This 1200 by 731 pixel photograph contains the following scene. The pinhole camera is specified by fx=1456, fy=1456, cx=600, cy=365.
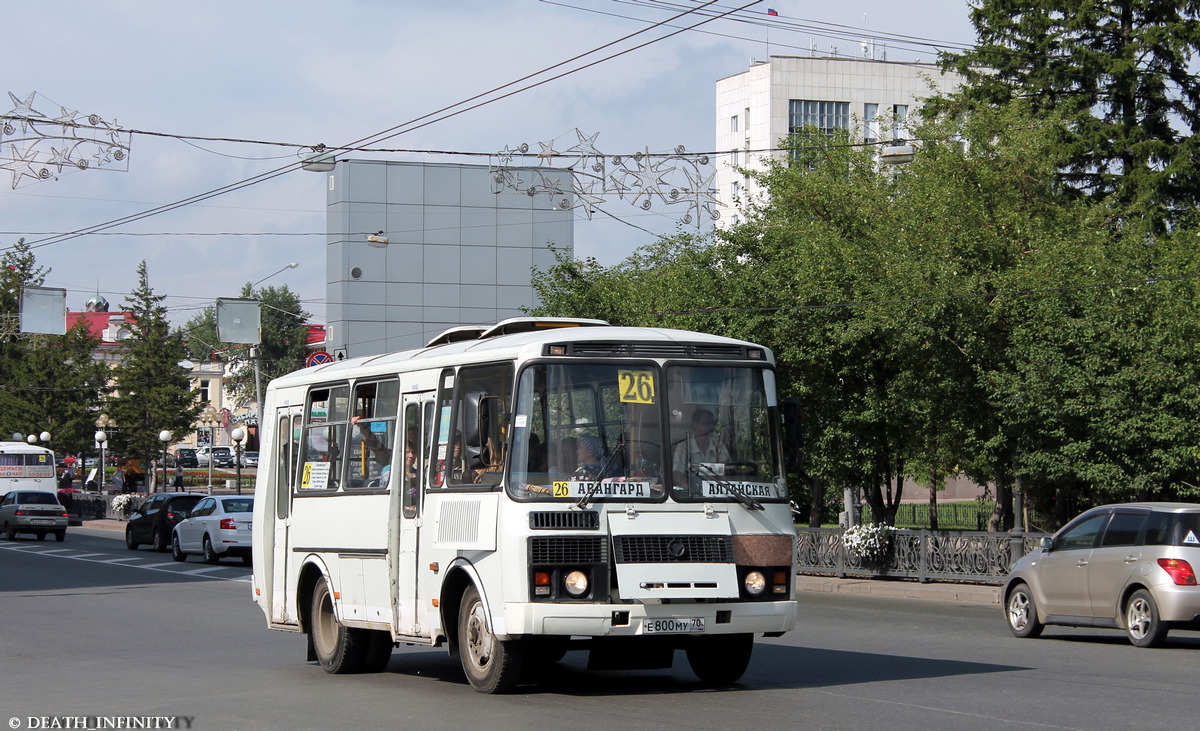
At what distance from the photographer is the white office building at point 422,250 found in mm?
65375

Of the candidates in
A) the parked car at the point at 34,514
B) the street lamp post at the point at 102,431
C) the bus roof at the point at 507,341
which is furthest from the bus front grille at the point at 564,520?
the street lamp post at the point at 102,431

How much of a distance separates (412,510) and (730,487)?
9.13 feet

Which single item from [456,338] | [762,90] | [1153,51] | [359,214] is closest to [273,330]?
[762,90]

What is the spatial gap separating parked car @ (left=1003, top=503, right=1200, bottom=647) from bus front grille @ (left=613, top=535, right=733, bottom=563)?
6.61 metres

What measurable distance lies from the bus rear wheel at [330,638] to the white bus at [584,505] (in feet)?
1.95

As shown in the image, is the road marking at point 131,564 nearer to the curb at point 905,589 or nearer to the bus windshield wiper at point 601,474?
the curb at point 905,589

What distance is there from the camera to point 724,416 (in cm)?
1148

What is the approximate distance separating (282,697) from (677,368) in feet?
13.4

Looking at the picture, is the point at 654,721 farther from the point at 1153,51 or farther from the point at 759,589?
the point at 1153,51

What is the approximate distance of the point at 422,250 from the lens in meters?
67.5

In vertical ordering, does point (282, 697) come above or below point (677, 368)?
below

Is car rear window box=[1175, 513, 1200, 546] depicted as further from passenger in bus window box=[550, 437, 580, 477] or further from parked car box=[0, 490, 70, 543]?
parked car box=[0, 490, 70, 543]

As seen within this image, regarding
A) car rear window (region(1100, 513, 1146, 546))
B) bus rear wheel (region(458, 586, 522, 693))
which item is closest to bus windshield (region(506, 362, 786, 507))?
bus rear wheel (region(458, 586, 522, 693))

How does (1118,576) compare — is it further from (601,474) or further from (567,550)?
(567,550)
